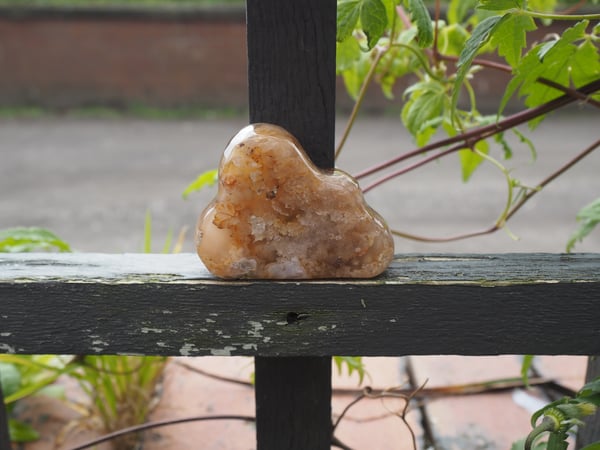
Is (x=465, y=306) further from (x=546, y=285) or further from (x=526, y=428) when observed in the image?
(x=526, y=428)

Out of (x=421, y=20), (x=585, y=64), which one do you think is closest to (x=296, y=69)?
(x=421, y=20)

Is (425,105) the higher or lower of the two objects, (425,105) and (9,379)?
the higher

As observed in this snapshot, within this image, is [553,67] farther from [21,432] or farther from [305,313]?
[21,432]

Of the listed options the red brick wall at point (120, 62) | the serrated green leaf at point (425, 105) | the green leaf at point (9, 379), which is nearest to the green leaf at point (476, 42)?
the serrated green leaf at point (425, 105)

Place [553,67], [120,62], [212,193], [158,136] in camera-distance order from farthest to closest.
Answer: [120,62] → [158,136] → [212,193] → [553,67]

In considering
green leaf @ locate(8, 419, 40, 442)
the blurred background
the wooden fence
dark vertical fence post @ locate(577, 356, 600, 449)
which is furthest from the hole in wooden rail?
the blurred background

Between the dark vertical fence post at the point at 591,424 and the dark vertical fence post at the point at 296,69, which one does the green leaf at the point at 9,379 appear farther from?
the dark vertical fence post at the point at 591,424

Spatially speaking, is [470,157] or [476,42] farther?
[470,157]

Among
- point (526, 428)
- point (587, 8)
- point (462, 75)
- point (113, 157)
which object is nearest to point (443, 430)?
point (526, 428)

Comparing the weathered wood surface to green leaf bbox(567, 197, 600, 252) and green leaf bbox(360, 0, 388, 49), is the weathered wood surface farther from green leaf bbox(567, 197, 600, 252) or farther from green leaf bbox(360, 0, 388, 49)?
green leaf bbox(567, 197, 600, 252)
